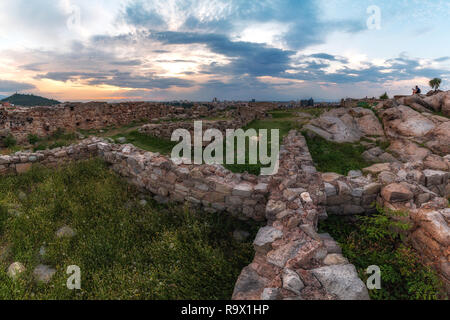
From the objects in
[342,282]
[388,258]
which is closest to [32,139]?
[342,282]

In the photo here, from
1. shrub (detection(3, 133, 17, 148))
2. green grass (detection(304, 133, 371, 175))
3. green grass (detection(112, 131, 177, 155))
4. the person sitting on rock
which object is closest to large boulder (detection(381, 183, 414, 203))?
green grass (detection(304, 133, 371, 175))

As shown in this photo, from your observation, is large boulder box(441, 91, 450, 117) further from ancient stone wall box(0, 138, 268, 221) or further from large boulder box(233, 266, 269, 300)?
large boulder box(233, 266, 269, 300)

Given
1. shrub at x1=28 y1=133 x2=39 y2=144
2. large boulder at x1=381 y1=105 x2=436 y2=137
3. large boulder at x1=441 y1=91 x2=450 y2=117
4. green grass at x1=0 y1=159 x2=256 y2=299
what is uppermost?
large boulder at x1=441 y1=91 x2=450 y2=117

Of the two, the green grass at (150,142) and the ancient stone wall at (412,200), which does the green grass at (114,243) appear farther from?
the green grass at (150,142)

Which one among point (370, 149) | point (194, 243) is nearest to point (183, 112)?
point (370, 149)

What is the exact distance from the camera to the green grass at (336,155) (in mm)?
7965

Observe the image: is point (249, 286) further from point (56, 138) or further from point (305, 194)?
point (56, 138)

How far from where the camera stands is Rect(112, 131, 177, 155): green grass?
33.7 ft

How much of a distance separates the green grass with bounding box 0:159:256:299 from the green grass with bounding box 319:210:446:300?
1.97m

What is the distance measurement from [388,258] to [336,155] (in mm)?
5714

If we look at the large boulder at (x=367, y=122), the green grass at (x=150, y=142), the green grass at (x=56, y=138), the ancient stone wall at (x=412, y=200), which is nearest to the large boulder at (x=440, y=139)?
the large boulder at (x=367, y=122)

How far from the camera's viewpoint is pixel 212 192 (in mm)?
6008

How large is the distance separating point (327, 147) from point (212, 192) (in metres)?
6.74

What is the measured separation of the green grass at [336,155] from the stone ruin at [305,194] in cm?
51
